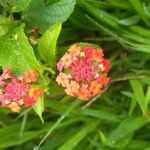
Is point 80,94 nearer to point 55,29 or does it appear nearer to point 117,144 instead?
point 55,29

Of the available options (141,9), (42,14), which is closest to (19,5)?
(42,14)

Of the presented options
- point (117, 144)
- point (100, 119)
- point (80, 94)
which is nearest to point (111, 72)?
point (100, 119)

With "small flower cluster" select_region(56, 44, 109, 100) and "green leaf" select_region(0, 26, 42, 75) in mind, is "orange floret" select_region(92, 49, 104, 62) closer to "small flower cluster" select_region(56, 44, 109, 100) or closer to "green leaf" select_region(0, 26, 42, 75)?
"small flower cluster" select_region(56, 44, 109, 100)

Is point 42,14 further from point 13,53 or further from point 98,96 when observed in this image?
point 98,96

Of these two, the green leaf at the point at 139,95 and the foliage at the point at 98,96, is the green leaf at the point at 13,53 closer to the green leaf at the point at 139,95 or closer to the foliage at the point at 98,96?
the foliage at the point at 98,96

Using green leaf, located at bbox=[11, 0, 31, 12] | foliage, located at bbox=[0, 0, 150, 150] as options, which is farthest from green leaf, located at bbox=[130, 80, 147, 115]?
green leaf, located at bbox=[11, 0, 31, 12]
